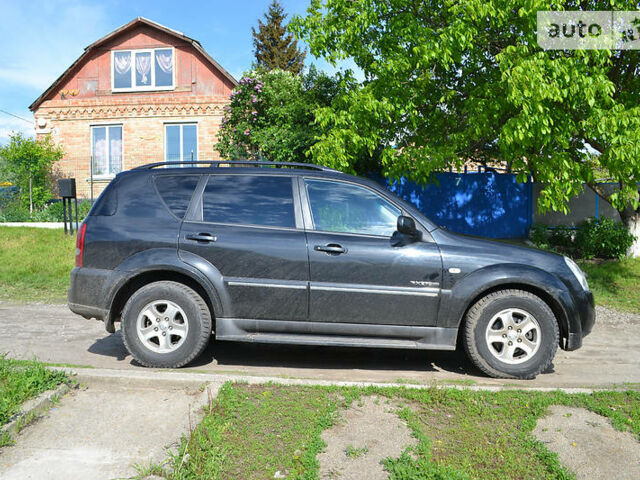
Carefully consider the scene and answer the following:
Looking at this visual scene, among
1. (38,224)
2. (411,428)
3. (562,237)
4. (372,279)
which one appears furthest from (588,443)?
(38,224)

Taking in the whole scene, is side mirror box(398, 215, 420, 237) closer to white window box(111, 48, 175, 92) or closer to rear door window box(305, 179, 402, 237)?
rear door window box(305, 179, 402, 237)

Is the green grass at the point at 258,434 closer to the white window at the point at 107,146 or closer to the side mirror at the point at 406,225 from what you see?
the side mirror at the point at 406,225

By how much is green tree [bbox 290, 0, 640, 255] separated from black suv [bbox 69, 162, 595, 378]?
3.84 metres

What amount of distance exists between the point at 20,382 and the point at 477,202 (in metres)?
13.3

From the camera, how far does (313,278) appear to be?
479 centimetres

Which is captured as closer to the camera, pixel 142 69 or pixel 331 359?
pixel 331 359

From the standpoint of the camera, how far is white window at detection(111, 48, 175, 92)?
20391 mm

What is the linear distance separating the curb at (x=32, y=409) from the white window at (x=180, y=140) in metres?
16.8

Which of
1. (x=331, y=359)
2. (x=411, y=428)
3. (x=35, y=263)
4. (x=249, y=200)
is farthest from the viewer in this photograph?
(x=35, y=263)

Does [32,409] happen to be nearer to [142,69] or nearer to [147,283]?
[147,283]

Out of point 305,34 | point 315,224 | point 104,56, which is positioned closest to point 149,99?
point 104,56

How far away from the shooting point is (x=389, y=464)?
10.1ft

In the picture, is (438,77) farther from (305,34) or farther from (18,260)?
(18,260)

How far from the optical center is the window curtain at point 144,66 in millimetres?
20547
